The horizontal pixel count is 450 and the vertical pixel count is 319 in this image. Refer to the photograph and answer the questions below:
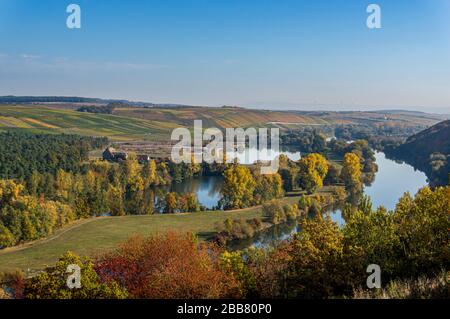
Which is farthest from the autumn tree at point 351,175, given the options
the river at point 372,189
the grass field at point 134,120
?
the grass field at point 134,120

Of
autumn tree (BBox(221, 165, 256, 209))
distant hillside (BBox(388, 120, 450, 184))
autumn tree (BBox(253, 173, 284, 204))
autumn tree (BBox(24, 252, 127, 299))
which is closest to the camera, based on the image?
autumn tree (BBox(24, 252, 127, 299))

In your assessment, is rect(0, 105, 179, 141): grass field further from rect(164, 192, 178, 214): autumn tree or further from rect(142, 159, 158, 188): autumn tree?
rect(164, 192, 178, 214): autumn tree

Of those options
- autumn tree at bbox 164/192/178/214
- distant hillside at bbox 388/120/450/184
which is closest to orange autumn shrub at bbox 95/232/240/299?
autumn tree at bbox 164/192/178/214

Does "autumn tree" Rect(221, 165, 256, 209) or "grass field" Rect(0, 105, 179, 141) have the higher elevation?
"grass field" Rect(0, 105, 179, 141)

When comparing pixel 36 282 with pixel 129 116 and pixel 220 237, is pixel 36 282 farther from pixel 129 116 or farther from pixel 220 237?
pixel 129 116

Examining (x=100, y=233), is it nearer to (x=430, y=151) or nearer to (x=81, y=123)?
(x=430, y=151)

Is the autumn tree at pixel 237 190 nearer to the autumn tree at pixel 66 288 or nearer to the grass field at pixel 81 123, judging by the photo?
the autumn tree at pixel 66 288

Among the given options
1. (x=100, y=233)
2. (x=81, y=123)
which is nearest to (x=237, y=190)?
(x=100, y=233)
